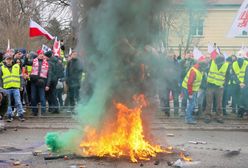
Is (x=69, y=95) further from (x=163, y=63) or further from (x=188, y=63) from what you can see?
(x=163, y=63)

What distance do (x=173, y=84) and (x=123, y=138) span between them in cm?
639

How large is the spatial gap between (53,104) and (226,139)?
5.88 metres

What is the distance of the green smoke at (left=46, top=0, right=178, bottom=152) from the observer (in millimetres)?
9055

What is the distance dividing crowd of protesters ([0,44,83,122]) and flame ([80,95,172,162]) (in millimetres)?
4439

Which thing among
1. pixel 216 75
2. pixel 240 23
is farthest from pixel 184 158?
pixel 216 75

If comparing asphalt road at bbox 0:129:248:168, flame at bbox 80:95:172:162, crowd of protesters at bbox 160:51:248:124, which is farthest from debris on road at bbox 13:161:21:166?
crowd of protesters at bbox 160:51:248:124

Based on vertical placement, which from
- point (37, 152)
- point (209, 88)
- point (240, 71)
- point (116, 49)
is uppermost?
point (116, 49)

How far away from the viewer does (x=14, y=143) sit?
10750 mm

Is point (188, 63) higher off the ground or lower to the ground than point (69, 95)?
higher

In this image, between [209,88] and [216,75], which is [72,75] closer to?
[209,88]

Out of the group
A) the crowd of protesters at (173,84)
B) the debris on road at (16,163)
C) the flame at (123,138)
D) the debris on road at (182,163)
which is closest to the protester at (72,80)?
the crowd of protesters at (173,84)

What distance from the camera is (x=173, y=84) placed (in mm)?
15109

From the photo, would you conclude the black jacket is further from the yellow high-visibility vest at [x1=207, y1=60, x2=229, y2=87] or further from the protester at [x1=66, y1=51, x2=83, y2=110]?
the yellow high-visibility vest at [x1=207, y1=60, x2=229, y2=87]

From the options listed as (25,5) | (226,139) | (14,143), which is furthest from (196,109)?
(25,5)
